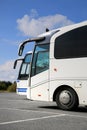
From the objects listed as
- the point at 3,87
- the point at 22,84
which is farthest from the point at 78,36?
the point at 3,87

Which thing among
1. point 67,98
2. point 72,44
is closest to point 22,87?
point 67,98

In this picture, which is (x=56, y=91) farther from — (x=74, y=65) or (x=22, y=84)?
(x=22, y=84)

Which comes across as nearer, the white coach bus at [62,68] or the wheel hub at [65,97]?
the white coach bus at [62,68]

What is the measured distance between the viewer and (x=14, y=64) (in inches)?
885

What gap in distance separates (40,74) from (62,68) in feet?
4.39

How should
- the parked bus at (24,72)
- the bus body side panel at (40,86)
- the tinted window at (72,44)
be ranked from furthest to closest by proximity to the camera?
the parked bus at (24,72), the bus body side panel at (40,86), the tinted window at (72,44)

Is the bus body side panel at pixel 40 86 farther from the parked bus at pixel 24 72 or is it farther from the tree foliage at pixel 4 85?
the tree foliage at pixel 4 85

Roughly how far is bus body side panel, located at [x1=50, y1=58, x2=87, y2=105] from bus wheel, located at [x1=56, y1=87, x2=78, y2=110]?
21cm

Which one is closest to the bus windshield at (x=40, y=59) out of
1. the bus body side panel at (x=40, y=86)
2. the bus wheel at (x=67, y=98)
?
the bus body side panel at (x=40, y=86)

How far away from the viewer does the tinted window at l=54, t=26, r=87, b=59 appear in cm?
1281

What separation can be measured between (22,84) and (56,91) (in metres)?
7.14

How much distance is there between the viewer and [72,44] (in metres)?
13.2

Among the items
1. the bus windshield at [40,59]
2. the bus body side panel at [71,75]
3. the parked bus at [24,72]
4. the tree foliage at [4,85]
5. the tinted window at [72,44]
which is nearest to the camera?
the bus body side panel at [71,75]

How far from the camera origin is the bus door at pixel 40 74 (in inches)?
552
